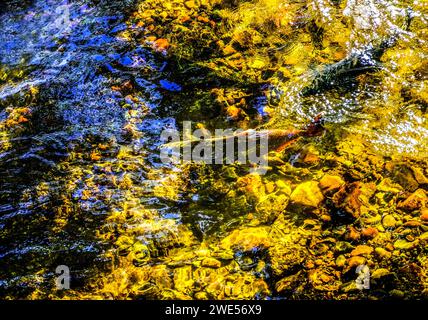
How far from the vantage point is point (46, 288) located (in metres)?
2.34

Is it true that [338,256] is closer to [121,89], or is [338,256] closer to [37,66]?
[121,89]

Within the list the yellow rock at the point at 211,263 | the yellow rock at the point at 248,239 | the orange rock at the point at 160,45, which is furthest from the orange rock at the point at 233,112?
the yellow rock at the point at 211,263

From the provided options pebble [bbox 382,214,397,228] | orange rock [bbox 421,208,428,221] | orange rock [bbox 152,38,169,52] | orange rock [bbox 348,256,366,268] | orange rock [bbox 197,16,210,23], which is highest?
orange rock [bbox 197,16,210,23]

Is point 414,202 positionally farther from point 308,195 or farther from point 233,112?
point 233,112

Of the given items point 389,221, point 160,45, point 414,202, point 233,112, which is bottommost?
point 389,221

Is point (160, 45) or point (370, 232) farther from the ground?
point (160, 45)

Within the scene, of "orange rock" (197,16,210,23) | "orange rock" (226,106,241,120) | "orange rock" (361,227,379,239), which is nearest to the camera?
"orange rock" (361,227,379,239)

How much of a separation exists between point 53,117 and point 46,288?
2.18 meters

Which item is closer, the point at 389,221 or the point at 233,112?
the point at 389,221

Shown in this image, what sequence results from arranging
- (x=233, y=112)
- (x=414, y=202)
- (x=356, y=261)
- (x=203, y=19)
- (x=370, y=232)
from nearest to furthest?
(x=356, y=261), (x=370, y=232), (x=414, y=202), (x=233, y=112), (x=203, y=19)

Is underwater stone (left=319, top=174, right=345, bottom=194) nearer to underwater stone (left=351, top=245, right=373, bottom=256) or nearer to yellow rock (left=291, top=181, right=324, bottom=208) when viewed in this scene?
yellow rock (left=291, top=181, right=324, bottom=208)

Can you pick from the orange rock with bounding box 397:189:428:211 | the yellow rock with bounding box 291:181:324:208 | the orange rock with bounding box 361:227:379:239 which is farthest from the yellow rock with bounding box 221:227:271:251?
the orange rock with bounding box 397:189:428:211

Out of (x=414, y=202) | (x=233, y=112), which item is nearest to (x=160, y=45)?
(x=233, y=112)
